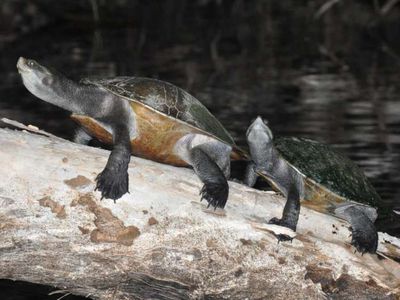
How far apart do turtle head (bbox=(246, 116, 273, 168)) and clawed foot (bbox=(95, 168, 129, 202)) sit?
86 centimetres

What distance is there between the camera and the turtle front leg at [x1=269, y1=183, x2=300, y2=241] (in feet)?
13.9

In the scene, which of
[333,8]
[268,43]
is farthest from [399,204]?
[333,8]

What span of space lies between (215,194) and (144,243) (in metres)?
0.42

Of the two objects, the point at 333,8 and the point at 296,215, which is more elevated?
the point at 333,8

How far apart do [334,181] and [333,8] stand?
995 inches

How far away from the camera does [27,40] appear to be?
20578 millimetres

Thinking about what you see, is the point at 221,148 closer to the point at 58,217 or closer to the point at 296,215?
the point at 296,215

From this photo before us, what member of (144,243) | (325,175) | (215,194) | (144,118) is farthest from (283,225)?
(144,118)

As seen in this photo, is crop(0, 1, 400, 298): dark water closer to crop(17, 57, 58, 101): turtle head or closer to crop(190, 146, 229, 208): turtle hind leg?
crop(190, 146, 229, 208): turtle hind leg

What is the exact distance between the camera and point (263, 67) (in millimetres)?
15195

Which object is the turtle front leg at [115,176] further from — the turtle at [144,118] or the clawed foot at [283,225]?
the clawed foot at [283,225]

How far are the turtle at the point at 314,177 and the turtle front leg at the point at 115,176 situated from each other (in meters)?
0.78

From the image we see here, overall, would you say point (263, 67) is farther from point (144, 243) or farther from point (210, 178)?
point (144, 243)

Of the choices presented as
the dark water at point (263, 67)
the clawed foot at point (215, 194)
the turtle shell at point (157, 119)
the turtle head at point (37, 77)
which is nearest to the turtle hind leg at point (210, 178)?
the clawed foot at point (215, 194)
